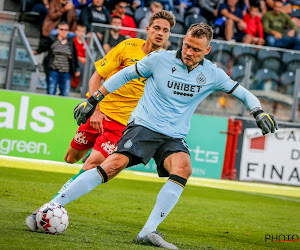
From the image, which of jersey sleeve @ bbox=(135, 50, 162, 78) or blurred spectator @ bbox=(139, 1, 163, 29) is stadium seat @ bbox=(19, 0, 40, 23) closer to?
blurred spectator @ bbox=(139, 1, 163, 29)

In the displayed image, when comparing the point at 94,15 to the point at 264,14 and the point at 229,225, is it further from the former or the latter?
the point at 229,225

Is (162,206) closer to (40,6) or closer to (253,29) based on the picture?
(40,6)

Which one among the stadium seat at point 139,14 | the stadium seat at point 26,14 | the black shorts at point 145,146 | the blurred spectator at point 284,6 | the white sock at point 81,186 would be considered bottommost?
the white sock at point 81,186

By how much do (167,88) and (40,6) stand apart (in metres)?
10.7

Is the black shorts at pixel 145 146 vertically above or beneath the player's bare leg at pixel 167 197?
above

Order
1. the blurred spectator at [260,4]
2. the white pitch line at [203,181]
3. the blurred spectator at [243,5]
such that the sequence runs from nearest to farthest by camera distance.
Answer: the white pitch line at [203,181] → the blurred spectator at [243,5] → the blurred spectator at [260,4]

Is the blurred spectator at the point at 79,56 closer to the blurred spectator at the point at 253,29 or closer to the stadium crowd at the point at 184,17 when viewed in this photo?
the stadium crowd at the point at 184,17

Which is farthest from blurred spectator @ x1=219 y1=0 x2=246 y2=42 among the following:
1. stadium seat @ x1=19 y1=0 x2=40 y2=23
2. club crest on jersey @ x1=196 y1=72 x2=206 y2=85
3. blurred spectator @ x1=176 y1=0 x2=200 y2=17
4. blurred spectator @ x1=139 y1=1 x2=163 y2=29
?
club crest on jersey @ x1=196 y1=72 x2=206 y2=85

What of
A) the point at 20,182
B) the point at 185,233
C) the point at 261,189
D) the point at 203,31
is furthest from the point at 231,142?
the point at 203,31

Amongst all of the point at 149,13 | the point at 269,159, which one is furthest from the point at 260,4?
the point at 269,159

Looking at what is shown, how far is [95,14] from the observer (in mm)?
15805

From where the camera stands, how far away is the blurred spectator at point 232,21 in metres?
17.1

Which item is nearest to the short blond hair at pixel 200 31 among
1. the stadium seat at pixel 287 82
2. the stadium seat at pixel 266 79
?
the stadium seat at pixel 266 79

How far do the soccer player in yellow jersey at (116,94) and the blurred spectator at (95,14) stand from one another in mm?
8411
